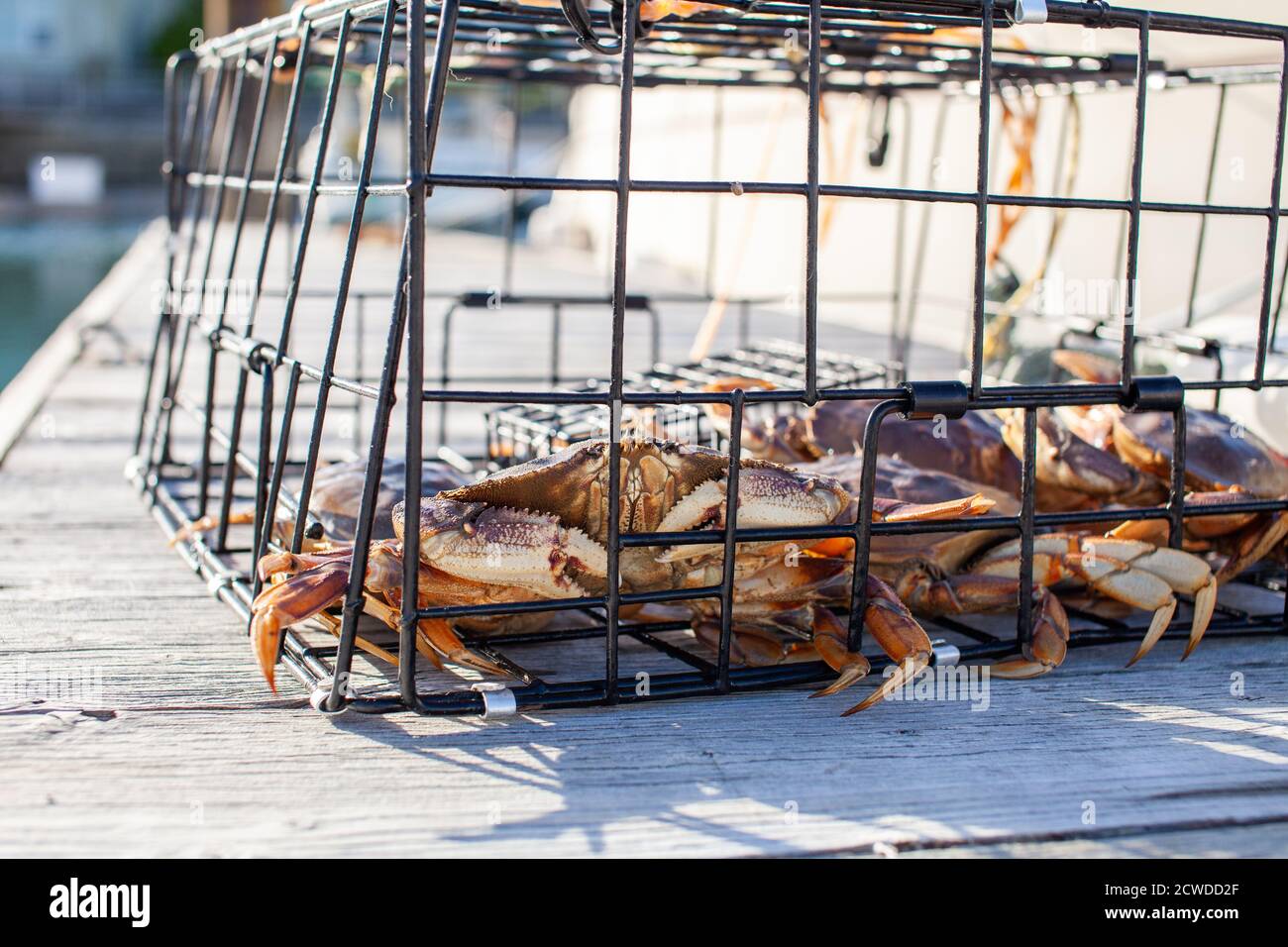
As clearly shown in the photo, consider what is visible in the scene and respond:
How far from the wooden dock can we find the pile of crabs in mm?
180

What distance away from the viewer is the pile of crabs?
3.03 m

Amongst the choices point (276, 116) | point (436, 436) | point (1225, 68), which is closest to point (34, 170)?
point (276, 116)

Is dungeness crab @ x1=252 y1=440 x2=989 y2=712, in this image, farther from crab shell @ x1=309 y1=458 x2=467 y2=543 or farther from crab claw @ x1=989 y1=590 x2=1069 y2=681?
crab shell @ x1=309 y1=458 x2=467 y2=543

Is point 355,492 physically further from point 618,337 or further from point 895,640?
point 895,640

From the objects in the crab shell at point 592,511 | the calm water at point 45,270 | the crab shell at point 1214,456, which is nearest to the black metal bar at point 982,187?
the crab shell at point 592,511

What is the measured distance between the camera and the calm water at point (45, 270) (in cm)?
2080

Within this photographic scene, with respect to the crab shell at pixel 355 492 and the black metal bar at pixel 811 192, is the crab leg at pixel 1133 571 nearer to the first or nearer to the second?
the black metal bar at pixel 811 192

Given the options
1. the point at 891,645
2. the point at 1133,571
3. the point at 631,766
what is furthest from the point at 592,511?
the point at 1133,571

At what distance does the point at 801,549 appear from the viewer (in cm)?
346

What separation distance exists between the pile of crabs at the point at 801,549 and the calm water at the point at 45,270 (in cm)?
1548

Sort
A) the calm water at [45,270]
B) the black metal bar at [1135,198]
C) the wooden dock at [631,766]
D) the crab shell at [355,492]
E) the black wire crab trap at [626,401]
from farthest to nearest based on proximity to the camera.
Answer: the calm water at [45,270]
the crab shell at [355,492]
the black metal bar at [1135,198]
the black wire crab trap at [626,401]
the wooden dock at [631,766]

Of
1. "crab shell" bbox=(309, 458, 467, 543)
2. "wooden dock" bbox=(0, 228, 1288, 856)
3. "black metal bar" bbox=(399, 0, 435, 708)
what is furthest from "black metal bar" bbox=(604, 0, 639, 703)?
"crab shell" bbox=(309, 458, 467, 543)

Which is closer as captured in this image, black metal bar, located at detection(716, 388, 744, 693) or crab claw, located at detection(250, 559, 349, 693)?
crab claw, located at detection(250, 559, 349, 693)

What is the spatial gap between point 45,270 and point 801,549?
2984cm
